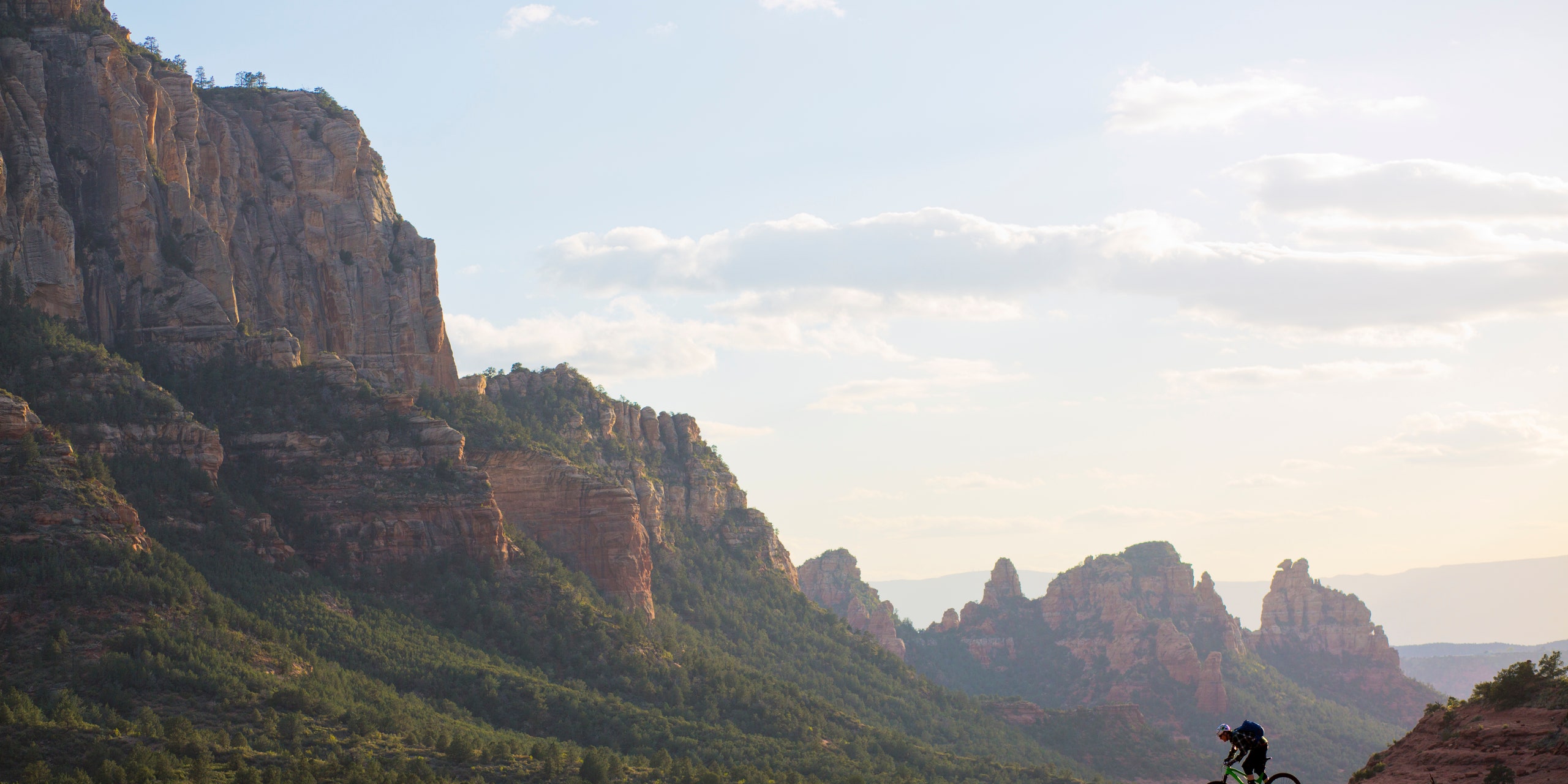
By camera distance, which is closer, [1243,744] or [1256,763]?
[1256,763]

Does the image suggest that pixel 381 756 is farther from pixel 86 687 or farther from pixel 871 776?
pixel 871 776

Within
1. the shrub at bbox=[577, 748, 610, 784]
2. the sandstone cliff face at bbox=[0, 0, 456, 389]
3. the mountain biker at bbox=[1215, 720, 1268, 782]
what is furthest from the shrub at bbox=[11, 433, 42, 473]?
the mountain biker at bbox=[1215, 720, 1268, 782]

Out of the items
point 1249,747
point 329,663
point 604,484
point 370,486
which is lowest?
point 1249,747

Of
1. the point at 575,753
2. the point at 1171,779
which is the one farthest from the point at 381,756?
the point at 1171,779

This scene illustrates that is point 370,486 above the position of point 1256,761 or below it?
above

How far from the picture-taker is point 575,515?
149m

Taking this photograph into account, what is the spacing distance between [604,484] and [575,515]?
14.2 feet

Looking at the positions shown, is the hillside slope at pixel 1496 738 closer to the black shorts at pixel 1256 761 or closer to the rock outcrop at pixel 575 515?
the black shorts at pixel 1256 761

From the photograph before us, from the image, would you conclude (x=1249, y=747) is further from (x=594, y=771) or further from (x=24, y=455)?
(x=24, y=455)

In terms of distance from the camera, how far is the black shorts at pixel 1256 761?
3250cm

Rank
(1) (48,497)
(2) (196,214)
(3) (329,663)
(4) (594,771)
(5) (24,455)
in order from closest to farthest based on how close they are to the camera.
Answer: (1) (48,497) → (5) (24,455) → (4) (594,771) → (3) (329,663) → (2) (196,214)

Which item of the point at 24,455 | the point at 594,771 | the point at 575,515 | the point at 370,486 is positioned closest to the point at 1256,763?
the point at 594,771

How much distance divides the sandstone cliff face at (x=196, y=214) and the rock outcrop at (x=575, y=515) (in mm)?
14816

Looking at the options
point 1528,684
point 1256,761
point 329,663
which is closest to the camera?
point 1256,761
